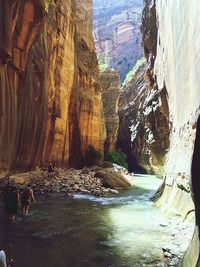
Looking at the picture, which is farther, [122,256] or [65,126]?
[65,126]

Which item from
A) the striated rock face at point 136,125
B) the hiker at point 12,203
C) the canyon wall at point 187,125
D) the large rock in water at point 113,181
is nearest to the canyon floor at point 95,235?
the hiker at point 12,203

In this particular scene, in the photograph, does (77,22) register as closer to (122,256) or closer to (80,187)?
(80,187)

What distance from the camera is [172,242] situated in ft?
33.1

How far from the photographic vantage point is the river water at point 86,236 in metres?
8.55

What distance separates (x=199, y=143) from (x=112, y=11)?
4544 inches

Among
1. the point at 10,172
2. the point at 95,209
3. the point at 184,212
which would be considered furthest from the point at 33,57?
the point at 184,212

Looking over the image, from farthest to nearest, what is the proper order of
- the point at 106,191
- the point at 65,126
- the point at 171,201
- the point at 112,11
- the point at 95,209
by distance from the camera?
the point at 112,11 → the point at 65,126 → the point at 106,191 → the point at 95,209 → the point at 171,201

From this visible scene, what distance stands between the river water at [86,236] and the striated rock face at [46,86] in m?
5.87

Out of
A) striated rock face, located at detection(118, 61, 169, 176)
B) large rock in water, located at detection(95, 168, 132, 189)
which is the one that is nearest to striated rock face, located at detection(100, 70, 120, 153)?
striated rock face, located at detection(118, 61, 169, 176)

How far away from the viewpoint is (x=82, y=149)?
3897cm

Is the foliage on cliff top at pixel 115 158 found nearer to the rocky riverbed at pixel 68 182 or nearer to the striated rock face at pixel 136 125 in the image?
the striated rock face at pixel 136 125

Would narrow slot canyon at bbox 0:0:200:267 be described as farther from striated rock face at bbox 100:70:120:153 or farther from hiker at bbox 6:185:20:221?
striated rock face at bbox 100:70:120:153

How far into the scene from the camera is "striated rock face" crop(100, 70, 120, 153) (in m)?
54.5

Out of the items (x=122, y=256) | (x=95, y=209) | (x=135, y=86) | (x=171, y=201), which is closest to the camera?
(x=122, y=256)
